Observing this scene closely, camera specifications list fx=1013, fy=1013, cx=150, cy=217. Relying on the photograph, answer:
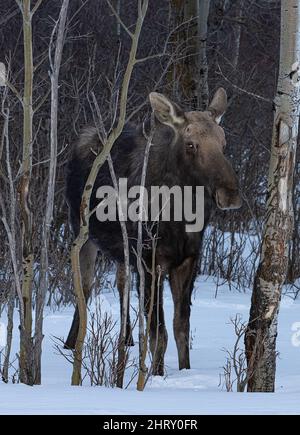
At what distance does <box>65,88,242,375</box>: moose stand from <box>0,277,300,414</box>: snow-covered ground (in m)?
0.35

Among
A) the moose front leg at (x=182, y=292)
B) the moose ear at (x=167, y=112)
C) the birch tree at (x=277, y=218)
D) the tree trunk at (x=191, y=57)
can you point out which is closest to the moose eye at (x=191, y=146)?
the moose ear at (x=167, y=112)

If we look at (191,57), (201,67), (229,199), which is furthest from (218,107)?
(191,57)

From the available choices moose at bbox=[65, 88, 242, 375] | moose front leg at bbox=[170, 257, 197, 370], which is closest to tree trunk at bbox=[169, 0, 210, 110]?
moose at bbox=[65, 88, 242, 375]

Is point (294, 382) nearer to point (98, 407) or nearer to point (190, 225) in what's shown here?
point (190, 225)

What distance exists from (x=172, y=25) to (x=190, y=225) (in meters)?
3.82

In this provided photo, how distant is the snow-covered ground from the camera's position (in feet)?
14.0

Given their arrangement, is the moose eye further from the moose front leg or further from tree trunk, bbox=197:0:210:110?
tree trunk, bbox=197:0:210:110

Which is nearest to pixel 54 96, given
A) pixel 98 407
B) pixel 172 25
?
pixel 98 407

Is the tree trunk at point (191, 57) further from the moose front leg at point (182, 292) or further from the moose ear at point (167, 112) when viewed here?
the moose front leg at point (182, 292)

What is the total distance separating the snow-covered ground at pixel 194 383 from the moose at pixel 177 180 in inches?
13.9

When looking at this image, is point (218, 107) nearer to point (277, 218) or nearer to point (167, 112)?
point (167, 112)

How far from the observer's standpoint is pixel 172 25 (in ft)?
35.2

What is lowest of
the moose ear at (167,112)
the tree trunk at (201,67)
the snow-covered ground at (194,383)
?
the snow-covered ground at (194,383)

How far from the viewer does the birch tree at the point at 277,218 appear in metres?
5.77
